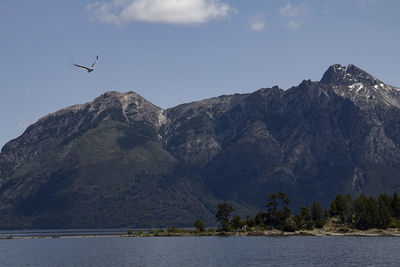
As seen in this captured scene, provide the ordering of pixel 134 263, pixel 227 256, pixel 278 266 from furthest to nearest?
pixel 227 256 < pixel 134 263 < pixel 278 266

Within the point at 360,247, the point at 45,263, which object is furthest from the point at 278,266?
the point at 45,263

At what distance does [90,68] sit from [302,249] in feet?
315

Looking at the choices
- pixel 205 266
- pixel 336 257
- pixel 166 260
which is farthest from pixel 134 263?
pixel 336 257

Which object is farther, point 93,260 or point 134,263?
point 93,260

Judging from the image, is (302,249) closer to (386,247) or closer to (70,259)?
(386,247)

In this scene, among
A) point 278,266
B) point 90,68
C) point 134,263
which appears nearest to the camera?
point 90,68

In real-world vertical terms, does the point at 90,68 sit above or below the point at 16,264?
above

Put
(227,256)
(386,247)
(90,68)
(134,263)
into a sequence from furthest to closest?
(386,247) < (227,256) < (134,263) < (90,68)

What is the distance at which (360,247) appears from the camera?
7657 inches

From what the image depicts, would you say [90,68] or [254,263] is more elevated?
[90,68]

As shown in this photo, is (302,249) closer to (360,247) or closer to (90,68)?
(360,247)

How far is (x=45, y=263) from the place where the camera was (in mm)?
175500

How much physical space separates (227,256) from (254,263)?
70.7 feet

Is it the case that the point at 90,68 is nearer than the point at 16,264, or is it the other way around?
the point at 90,68
